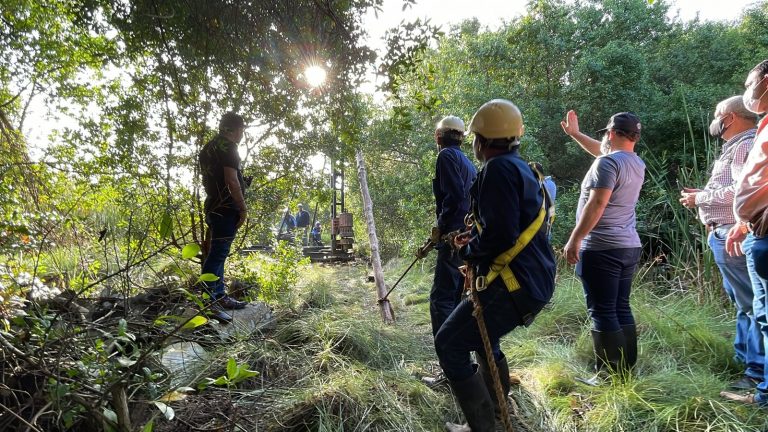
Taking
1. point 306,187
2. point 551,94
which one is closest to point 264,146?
point 306,187

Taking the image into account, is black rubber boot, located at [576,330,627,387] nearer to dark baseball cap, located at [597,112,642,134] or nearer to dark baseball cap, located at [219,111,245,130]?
dark baseball cap, located at [597,112,642,134]

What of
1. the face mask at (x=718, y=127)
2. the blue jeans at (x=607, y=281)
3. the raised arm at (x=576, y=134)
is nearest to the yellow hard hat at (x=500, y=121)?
the blue jeans at (x=607, y=281)

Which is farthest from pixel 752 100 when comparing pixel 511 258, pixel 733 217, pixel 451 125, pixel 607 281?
pixel 451 125

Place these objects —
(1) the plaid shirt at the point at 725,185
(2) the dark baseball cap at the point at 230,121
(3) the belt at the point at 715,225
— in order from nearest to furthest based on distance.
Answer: (1) the plaid shirt at the point at 725,185, (3) the belt at the point at 715,225, (2) the dark baseball cap at the point at 230,121

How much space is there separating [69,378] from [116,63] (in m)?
2.33

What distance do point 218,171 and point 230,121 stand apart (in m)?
0.50

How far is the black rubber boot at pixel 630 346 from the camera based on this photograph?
270 centimetres

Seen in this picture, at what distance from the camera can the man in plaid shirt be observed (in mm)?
2473

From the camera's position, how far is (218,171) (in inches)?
127

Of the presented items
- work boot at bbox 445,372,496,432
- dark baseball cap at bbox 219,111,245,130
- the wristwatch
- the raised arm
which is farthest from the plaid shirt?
dark baseball cap at bbox 219,111,245,130

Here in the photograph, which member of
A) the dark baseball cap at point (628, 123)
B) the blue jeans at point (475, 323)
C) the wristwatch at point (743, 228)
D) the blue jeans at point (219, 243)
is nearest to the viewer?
the blue jeans at point (475, 323)

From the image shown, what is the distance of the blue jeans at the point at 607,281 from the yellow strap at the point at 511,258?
107 cm

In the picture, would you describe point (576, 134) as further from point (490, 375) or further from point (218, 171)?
point (218, 171)

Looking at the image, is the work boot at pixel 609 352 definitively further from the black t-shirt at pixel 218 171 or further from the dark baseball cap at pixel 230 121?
the dark baseball cap at pixel 230 121
